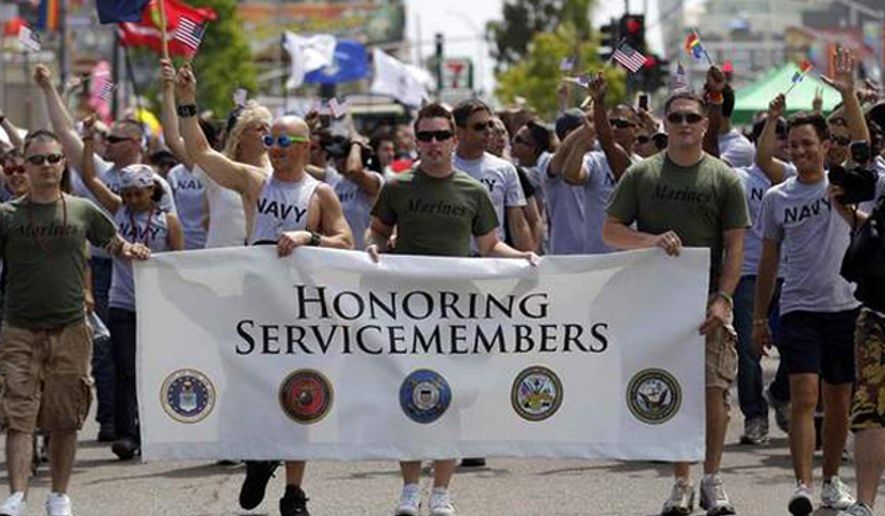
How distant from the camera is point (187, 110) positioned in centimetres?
1201

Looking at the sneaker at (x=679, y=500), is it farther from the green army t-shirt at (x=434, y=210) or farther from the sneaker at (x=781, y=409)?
the sneaker at (x=781, y=409)

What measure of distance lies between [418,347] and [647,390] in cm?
102

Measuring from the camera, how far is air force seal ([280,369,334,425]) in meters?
11.5

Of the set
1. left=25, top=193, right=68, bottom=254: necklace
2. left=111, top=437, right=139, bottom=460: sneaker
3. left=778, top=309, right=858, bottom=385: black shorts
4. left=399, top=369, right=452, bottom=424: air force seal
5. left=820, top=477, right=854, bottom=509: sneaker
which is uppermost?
left=25, top=193, right=68, bottom=254: necklace

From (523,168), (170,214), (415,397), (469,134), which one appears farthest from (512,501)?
(523,168)

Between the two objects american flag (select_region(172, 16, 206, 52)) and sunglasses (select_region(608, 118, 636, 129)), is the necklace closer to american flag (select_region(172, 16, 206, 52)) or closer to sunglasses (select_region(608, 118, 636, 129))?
american flag (select_region(172, 16, 206, 52))

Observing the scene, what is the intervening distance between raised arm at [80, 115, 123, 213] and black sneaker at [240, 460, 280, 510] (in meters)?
3.56

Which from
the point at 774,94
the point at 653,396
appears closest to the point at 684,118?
the point at 653,396

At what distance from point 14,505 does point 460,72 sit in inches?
1370

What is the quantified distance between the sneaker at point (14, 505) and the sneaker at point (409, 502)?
5.27 feet

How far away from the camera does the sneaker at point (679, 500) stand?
38.2 ft

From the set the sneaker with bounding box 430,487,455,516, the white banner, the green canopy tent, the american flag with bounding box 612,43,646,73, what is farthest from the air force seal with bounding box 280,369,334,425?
the green canopy tent

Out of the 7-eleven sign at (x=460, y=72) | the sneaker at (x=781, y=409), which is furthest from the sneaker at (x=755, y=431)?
the 7-eleven sign at (x=460, y=72)

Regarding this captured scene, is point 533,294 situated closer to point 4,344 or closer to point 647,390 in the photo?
point 647,390
